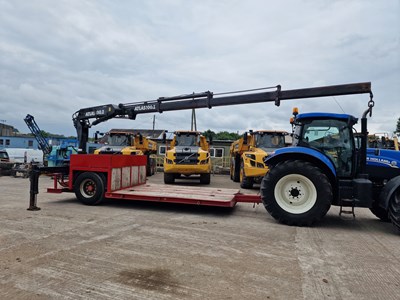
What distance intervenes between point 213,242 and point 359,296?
2446mm

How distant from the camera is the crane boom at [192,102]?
898cm

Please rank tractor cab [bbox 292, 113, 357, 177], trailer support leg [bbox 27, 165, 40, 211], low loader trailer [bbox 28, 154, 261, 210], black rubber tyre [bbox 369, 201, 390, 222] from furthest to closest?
low loader trailer [bbox 28, 154, 261, 210]
trailer support leg [bbox 27, 165, 40, 211]
black rubber tyre [bbox 369, 201, 390, 222]
tractor cab [bbox 292, 113, 357, 177]

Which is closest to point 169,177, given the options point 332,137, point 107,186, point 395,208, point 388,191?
point 107,186

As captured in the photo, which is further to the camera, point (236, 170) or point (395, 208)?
point (236, 170)

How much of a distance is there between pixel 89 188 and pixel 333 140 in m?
6.41

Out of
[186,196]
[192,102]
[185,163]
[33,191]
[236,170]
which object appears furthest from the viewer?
[236,170]

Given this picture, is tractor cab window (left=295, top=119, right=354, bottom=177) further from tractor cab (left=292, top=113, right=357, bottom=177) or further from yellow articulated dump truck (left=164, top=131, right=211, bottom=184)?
yellow articulated dump truck (left=164, top=131, right=211, bottom=184)

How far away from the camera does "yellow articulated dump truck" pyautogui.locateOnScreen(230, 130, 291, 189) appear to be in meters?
12.3

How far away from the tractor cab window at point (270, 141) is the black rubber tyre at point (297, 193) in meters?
7.30

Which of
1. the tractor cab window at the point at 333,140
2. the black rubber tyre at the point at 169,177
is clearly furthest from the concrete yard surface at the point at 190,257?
the black rubber tyre at the point at 169,177

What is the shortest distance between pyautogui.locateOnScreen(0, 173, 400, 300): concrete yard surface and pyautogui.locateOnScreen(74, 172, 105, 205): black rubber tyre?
0.97 m

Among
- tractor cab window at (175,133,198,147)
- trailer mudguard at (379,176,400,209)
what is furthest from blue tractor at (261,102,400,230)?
tractor cab window at (175,133,198,147)

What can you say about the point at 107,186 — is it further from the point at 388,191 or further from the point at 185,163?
the point at 388,191

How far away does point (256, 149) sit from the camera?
13.5m
